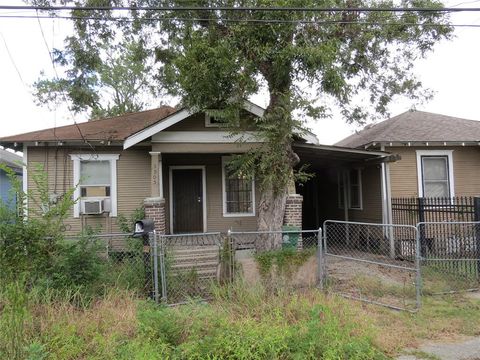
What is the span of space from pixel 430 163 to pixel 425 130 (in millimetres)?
1275

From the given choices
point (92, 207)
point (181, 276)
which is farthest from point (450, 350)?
point (92, 207)

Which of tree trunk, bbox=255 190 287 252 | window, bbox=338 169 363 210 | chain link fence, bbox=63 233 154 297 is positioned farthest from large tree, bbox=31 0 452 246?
window, bbox=338 169 363 210

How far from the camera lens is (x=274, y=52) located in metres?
7.61

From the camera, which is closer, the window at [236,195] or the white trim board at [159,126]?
the white trim board at [159,126]

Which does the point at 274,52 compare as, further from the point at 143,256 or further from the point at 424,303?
the point at 424,303

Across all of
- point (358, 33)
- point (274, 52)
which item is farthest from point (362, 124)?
point (274, 52)

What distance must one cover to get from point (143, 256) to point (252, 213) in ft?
19.7

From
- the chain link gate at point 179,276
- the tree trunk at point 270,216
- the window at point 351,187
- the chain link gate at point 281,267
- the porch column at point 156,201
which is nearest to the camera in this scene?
the chain link gate at point 179,276

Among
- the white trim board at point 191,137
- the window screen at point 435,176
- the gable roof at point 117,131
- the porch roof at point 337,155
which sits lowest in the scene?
the window screen at point 435,176

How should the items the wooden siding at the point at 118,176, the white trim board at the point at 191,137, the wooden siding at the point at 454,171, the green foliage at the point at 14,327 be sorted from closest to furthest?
1. the green foliage at the point at 14,327
2. the white trim board at the point at 191,137
3. the wooden siding at the point at 118,176
4. the wooden siding at the point at 454,171

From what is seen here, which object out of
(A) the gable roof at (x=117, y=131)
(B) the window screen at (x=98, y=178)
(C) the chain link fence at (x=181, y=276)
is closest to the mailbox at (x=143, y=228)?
(C) the chain link fence at (x=181, y=276)

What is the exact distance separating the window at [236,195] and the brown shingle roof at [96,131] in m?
2.69

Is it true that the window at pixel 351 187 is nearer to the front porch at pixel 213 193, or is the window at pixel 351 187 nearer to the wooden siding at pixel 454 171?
the front porch at pixel 213 193

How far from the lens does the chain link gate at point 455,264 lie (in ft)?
24.7
